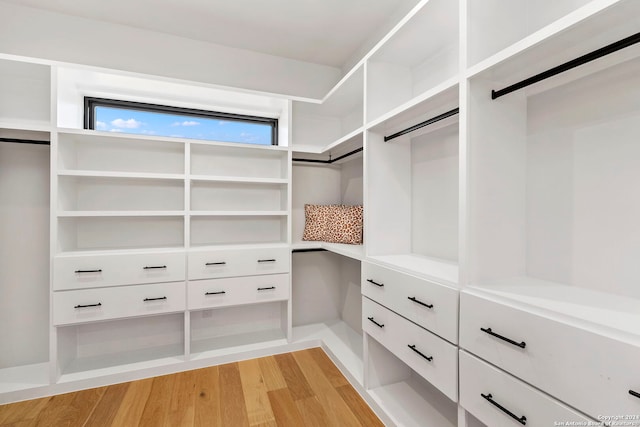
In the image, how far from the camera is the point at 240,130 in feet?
8.93

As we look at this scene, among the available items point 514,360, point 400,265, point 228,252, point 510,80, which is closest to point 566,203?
point 510,80

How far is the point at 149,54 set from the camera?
7.55 ft

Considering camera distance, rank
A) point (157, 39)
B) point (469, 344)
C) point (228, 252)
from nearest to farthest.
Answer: point (469, 344) → point (228, 252) → point (157, 39)

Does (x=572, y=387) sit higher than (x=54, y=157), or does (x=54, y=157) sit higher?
(x=54, y=157)

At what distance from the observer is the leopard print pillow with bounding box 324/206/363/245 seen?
229cm

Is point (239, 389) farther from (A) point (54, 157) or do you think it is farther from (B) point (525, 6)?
(B) point (525, 6)

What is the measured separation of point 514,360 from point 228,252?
182cm

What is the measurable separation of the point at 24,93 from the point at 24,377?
1.91 meters

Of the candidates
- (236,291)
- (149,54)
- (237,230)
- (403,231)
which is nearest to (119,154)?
(149,54)

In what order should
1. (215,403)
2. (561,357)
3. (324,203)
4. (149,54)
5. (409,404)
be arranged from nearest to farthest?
(561,357)
(409,404)
(215,403)
(149,54)
(324,203)

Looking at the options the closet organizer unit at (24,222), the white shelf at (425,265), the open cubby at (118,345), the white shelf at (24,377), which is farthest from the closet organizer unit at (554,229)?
the closet organizer unit at (24,222)

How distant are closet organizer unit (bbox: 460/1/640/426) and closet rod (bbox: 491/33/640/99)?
0.04ft

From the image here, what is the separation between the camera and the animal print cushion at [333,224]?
2.29 m

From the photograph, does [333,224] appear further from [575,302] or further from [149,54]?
[149,54]
